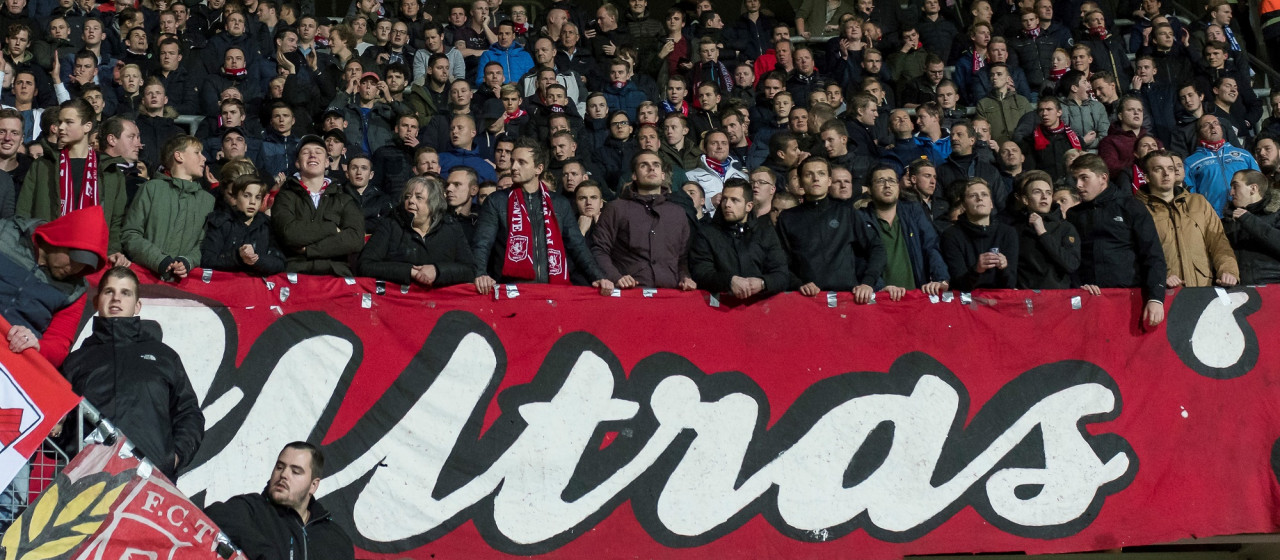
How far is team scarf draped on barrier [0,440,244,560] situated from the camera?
527cm

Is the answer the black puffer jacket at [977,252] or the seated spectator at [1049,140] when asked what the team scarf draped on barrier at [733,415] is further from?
the seated spectator at [1049,140]

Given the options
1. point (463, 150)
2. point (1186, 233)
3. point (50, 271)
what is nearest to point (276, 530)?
point (50, 271)

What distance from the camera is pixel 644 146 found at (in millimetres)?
10539

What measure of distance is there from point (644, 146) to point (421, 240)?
2940mm

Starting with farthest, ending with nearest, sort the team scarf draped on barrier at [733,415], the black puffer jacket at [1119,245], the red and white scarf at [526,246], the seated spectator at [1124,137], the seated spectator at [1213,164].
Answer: the seated spectator at [1124,137] < the seated spectator at [1213,164] < the black puffer jacket at [1119,245] < the red and white scarf at [526,246] < the team scarf draped on barrier at [733,415]

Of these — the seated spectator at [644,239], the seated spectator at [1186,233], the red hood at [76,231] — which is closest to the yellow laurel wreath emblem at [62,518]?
the red hood at [76,231]

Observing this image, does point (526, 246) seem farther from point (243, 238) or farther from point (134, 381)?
point (134, 381)

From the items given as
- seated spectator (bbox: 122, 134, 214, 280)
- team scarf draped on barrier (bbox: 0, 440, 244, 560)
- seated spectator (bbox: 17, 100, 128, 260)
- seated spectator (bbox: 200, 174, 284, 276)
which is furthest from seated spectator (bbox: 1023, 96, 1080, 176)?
team scarf draped on barrier (bbox: 0, 440, 244, 560)

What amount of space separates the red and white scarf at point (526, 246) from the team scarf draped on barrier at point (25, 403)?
2689 mm

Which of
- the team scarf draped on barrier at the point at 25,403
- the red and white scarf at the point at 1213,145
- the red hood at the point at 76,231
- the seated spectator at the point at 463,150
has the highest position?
the red hood at the point at 76,231

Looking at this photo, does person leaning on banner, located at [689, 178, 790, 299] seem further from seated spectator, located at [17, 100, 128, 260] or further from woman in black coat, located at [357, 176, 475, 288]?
seated spectator, located at [17, 100, 128, 260]

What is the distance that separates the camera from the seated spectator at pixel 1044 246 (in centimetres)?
845

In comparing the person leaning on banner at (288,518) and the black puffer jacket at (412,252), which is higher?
the black puffer jacket at (412,252)

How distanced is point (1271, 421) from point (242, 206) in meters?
5.84
